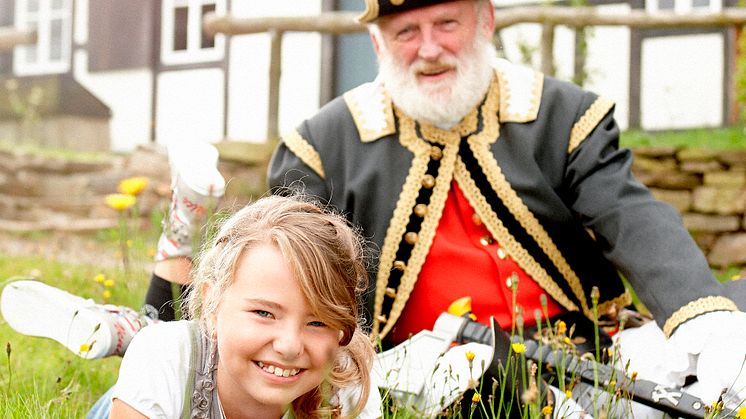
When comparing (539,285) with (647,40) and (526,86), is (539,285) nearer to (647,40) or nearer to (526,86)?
(526,86)

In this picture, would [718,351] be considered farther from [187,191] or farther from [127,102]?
[127,102]

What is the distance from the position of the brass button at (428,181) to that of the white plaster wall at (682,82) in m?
5.20

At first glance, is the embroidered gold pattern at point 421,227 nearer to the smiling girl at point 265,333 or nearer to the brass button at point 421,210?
the brass button at point 421,210

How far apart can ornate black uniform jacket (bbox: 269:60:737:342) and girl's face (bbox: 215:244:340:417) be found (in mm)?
1007

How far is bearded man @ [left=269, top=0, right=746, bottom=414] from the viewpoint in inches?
119

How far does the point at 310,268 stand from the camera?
6.45 feet

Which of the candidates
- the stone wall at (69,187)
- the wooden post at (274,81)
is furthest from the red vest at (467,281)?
the stone wall at (69,187)

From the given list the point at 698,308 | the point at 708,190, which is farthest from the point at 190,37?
the point at 698,308

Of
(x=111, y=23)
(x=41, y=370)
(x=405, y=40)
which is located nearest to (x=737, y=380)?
(x=405, y=40)

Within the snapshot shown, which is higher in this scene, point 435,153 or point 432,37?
point 432,37

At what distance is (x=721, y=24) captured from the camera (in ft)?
23.4

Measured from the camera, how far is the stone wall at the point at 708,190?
6574 mm

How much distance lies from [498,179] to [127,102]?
888cm

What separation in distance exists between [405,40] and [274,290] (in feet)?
4.30
